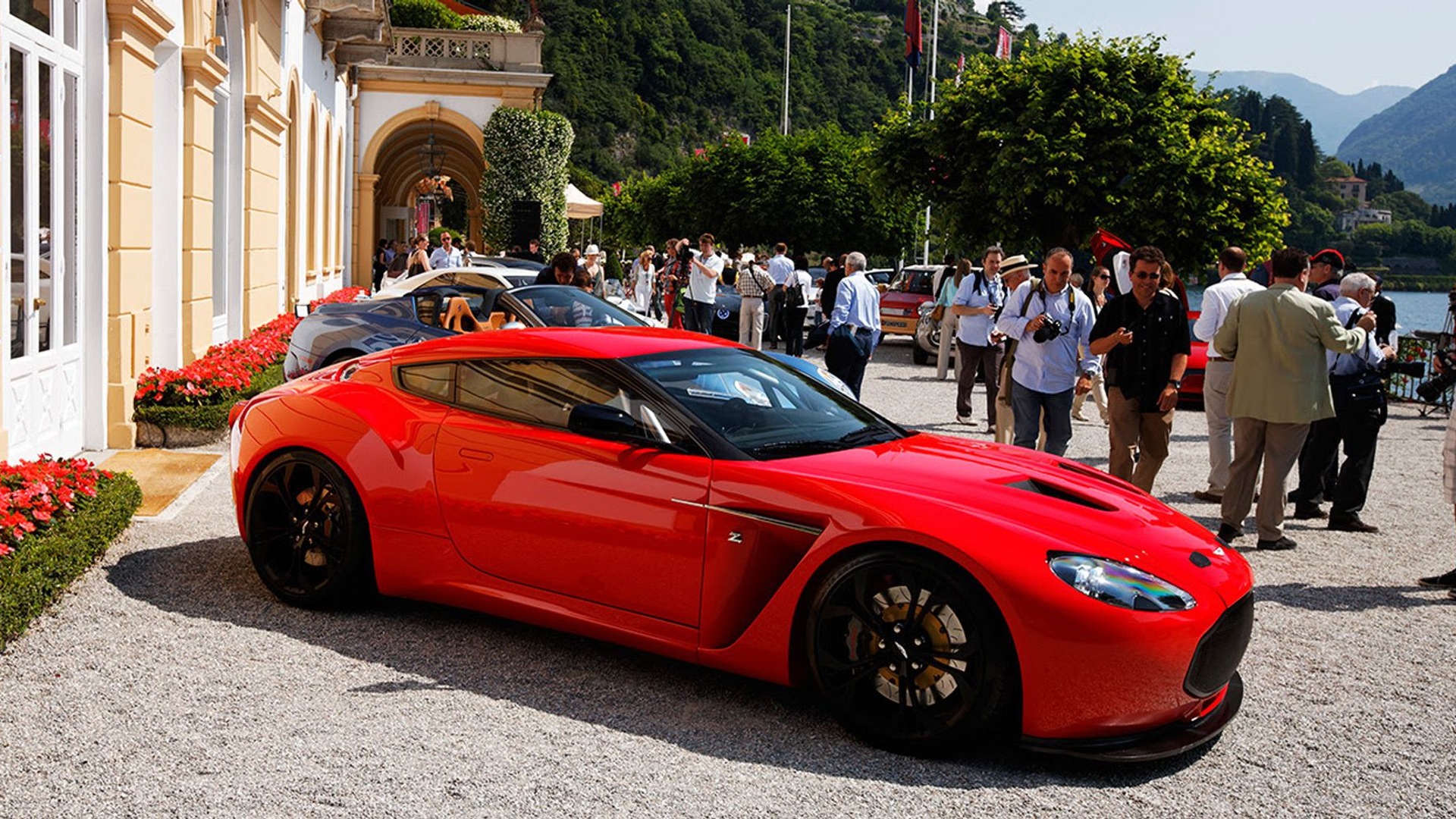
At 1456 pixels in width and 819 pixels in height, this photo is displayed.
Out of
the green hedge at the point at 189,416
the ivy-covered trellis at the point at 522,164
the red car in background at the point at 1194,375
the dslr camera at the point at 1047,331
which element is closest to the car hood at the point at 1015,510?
the dslr camera at the point at 1047,331

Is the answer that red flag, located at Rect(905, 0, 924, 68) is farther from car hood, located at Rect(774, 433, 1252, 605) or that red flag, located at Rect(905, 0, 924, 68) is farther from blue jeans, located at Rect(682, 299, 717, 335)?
car hood, located at Rect(774, 433, 1252, 605)

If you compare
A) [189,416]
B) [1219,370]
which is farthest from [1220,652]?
[189,416]

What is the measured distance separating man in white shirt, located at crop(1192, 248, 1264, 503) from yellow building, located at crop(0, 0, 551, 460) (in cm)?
785

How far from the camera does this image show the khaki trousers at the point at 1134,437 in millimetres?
8570

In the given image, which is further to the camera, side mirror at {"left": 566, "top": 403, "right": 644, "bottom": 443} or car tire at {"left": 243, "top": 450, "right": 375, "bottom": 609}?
car tire at {"left": 243, "top": 450, "right": 375, "bottom": 609}

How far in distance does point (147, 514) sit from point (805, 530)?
5.00 m

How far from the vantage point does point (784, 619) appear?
4.69 m

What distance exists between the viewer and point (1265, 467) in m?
8.24

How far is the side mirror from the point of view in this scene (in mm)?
5012

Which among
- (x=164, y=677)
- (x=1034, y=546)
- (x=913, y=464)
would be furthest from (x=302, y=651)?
(x=1034, y=546)

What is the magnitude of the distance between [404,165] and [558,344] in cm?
5568

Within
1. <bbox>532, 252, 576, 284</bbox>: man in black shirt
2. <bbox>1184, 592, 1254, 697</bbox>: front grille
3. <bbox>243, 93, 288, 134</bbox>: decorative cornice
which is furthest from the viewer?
<bbox>243, 93, 288, 134</bbox>: decorative cornice

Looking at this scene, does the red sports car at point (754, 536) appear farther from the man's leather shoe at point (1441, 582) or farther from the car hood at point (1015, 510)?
the man's leather shoe at point (1441, 582)

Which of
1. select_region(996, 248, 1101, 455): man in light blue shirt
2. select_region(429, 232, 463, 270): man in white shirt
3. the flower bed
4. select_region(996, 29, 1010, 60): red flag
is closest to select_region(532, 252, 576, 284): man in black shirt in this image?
the flower bed
